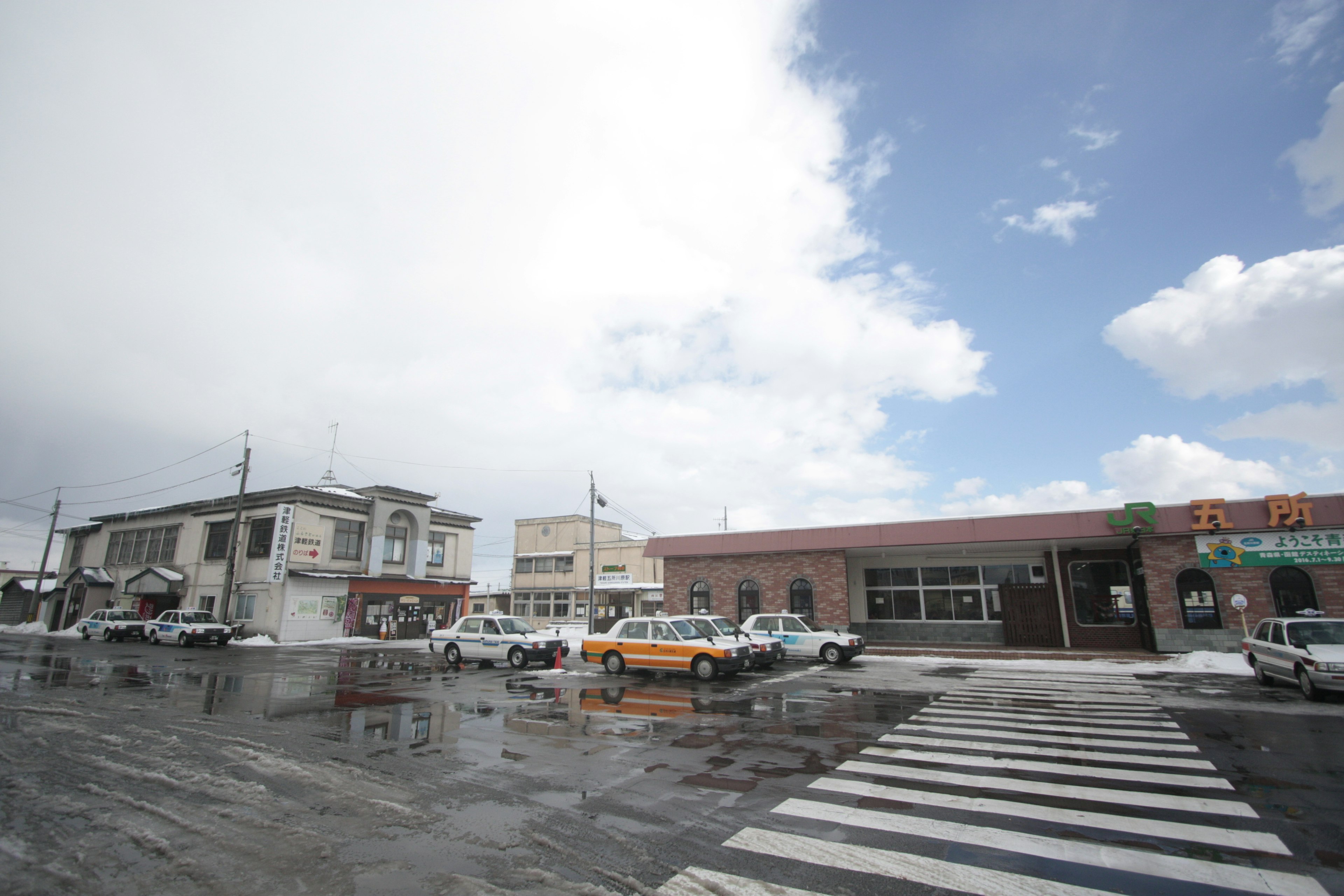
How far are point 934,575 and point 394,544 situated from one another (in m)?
32.0

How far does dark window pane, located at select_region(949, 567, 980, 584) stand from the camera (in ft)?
86.2

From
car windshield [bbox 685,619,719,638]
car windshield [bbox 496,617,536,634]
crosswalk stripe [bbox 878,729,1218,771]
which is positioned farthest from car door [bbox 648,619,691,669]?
crosswalk stripe [bbox 878,729,1218,771]

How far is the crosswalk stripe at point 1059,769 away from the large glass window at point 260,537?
37636 mm

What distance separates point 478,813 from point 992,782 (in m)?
5.14

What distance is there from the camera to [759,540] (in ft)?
88.3

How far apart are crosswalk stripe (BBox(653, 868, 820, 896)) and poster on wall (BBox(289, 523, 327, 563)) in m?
37.4

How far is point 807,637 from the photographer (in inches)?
791

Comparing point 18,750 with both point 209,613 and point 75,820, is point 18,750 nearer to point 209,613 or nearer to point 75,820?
point 75,820

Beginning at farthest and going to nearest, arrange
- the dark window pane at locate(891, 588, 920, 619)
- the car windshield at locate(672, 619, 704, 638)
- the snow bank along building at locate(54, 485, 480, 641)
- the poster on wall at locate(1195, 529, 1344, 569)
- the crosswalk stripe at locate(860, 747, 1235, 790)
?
1. the snow bank along building at locate(54, 485, 480, 641)
2. the dark window pane at locate(891, 588, 920, 619)
3. the poster on wall at locate(1195, 529, 1344, 569)
4. the car windshield at locate(672, 619, 704, 638)
5. the crosswalk stripe at locate(860, 747, 1235, 790)

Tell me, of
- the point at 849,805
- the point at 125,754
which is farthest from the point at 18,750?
the point at 849,805

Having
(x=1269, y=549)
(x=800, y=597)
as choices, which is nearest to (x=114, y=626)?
(x=800, y=597)

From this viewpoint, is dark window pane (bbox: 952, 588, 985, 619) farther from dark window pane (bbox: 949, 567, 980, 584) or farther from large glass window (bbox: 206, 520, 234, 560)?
large glass window (bbox: 206, 520, 234, 560)

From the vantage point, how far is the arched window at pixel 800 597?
26.0m

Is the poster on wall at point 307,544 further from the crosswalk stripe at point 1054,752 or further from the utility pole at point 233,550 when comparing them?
the crosswalk stripe at point 1054,752
